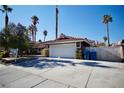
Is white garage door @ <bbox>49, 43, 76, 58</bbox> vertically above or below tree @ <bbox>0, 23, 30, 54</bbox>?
below

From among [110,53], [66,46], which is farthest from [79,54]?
[110,53]

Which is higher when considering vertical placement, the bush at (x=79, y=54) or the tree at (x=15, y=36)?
the tree at (x=15, y=36)

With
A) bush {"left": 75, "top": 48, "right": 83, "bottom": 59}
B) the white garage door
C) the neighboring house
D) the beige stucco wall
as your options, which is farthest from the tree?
the beige stucco wall

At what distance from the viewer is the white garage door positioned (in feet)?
46.8

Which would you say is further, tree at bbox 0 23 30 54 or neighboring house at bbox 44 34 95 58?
tree at bbox 0 23 30 54

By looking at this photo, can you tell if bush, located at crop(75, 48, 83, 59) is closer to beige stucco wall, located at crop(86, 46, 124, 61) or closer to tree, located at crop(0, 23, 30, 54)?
beige stucco wall, located at crop(86, 46, 124, 61)

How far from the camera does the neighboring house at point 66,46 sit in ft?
45.1

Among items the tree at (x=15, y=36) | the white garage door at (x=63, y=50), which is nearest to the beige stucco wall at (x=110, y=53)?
the white garage door at (x=63, y=50)

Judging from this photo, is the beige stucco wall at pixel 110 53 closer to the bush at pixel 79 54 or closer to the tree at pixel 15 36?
the bush at pixel 79 54

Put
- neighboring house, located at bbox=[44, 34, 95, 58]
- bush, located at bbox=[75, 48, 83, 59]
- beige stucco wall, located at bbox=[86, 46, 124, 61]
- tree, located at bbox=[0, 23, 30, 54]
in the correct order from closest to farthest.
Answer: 1. beige stucco wall, located at bbox=[86, 46, 124, 61]
2. bush, located at bbox=[75, 48, 83, 59]
3. neighboring house, located at bbox=[44, 34, 95, 58]
4. tree, located at bbox=[0, 23, 30, 54]

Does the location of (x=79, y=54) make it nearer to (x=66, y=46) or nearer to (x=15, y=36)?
(x=66, y=46)

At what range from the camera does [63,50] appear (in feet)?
49.8
